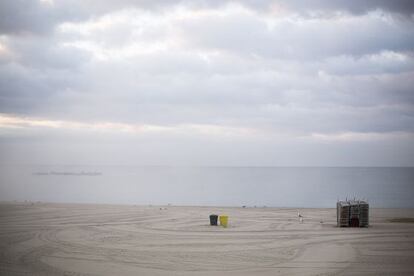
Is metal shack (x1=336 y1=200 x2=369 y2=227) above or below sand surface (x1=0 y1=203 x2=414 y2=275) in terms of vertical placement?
above

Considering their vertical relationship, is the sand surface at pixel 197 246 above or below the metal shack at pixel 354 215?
below

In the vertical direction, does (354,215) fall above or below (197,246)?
above

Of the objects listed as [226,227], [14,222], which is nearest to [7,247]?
[14,222]

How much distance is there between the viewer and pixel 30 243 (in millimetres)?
21109

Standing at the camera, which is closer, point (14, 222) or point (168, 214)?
point (14, 222)

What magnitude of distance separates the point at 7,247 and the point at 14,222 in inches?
352

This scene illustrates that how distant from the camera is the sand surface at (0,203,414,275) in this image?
16375 mm

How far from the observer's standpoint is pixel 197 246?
20922 millimetres

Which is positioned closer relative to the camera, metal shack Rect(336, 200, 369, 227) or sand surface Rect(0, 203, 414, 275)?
sand surface Rect(0, 203, 414, 275)

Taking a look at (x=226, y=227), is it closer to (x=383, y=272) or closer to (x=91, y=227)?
(x=91, y=227)

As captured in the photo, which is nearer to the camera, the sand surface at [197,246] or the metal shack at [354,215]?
the sand surface at [197,246]

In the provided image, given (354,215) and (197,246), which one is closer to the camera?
(197,246)

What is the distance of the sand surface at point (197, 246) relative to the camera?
16375mm

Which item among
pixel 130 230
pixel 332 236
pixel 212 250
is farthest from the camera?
pixel 130 230
